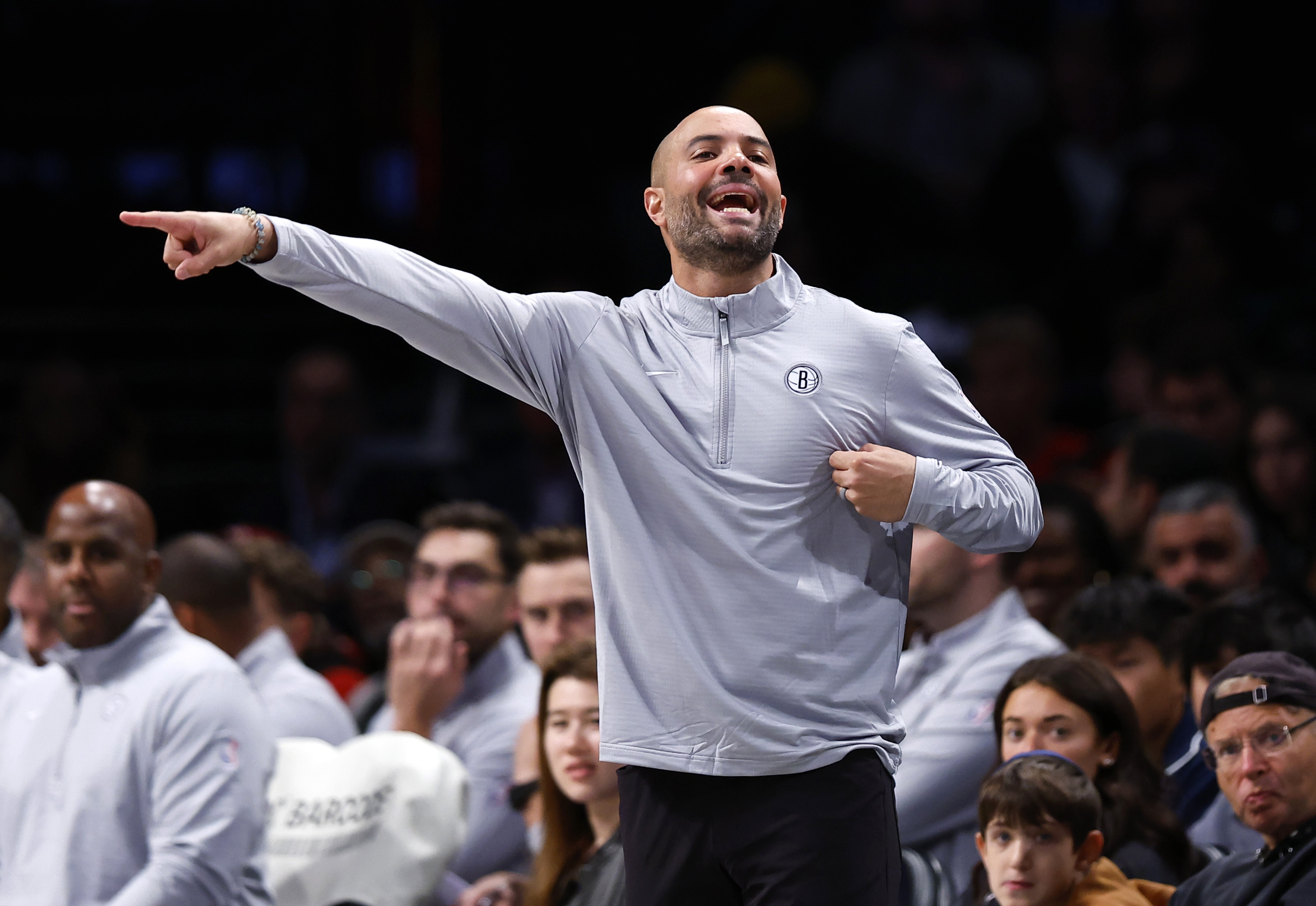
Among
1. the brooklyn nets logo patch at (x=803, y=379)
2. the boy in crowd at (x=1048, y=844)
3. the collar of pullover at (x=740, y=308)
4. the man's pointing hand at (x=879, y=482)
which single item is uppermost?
the collar of pullover at (x=740, y=308)

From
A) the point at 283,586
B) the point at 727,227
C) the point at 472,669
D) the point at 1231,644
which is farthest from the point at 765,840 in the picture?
the point at 283,586

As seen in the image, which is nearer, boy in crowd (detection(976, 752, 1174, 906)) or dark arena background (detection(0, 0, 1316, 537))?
boy in crowd (detection(976, 752, 1174, 906))

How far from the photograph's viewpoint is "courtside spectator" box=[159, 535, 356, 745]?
547 centimetres

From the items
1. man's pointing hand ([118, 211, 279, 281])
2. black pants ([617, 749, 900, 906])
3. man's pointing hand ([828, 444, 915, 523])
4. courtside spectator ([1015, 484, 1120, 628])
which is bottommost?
black pants ([617, 749, 900, 906])

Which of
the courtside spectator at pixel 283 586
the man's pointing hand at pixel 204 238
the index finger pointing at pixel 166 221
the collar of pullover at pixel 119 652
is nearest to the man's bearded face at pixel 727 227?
the man's pointing hand at pixel 204 238

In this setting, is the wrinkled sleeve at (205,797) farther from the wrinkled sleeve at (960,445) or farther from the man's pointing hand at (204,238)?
the wrinkled sleeve at (960,445)

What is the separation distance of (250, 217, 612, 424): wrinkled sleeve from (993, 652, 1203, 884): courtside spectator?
1575mm

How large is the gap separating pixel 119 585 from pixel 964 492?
96.3 inches

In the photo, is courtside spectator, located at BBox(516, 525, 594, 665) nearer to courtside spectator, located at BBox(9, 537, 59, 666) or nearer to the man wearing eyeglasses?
courtside spectator, located at BBox(9, 537, 59, 666)

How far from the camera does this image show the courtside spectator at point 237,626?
5.47 meters

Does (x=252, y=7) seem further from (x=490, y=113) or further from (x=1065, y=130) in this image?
(x=1065, y=130)

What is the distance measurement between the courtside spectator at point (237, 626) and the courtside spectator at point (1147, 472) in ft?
8.87

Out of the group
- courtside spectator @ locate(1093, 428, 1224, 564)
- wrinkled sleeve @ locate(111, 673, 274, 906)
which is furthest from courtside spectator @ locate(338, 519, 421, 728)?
courtside spectator @ locate(1093, 428, 1224, 564)

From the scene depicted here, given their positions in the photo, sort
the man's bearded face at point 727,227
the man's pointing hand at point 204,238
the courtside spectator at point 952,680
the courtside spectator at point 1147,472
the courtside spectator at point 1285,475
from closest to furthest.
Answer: the man's pointing hand at point 204,238 → the man's bearded face at point 727,227 → the courtside spectator at point 952,680 → the courtside spectator at point 1147,472 → the courtside spectator at point 1285,475
